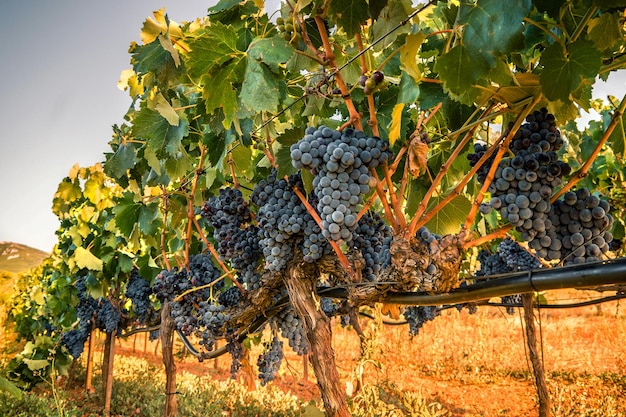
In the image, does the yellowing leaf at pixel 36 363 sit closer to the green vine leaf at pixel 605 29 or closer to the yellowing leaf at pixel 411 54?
the yellowing leaf at pixel 411 54

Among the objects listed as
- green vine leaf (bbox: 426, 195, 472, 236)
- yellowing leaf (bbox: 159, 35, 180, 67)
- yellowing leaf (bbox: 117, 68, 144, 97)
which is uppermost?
yellowing leaf (bbox: 117, 68, 144, 97)

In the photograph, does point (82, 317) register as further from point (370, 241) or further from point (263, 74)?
point (263, 74)

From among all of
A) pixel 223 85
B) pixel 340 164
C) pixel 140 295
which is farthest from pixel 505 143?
pixel 140 295

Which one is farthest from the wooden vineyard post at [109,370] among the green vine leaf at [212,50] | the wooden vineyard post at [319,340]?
the green vine leaf at [212,50]

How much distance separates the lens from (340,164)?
141 cm

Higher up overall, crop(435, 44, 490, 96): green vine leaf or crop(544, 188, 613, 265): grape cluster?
crop(435, 44, 490, 96): green vine leaf

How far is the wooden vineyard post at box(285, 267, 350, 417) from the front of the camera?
182cm

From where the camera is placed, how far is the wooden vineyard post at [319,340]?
1822 mm

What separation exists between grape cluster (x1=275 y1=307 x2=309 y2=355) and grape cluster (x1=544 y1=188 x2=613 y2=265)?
1643 mm

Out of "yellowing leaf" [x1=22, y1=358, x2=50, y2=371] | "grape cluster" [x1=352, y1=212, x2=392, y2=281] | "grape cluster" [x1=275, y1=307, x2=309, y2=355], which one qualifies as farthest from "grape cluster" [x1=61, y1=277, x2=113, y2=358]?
"grape cluster" [x1=352, y1=212, x2=392, y2=281]

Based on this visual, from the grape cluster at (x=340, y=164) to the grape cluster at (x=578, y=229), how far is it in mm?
522

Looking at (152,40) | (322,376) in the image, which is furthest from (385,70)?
(322,376)

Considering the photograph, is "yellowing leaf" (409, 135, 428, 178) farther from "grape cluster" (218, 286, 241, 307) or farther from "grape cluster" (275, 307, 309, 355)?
"grape cluster" (218, 286, 241, 307)

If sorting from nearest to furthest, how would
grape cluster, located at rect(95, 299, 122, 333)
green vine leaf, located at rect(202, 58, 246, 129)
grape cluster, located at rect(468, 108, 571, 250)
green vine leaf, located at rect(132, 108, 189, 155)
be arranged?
grape cluster, located at rect(468, 108, 571, 250)
green vine leaf, located at rect(202, 58, 246, 129)
green vine leaf, located at rect(132, 108, 189, 155)
grape cluster, located at rect(95, 299, 122, 333)
